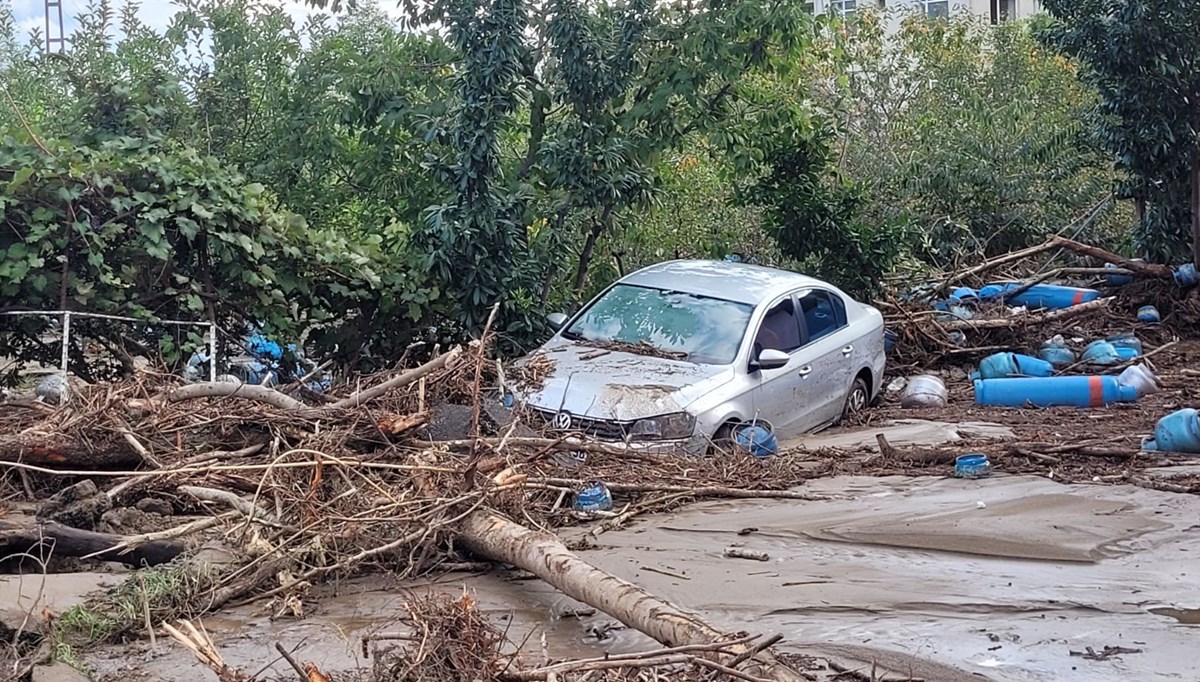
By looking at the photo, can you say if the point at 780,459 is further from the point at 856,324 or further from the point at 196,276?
the point at 196,276

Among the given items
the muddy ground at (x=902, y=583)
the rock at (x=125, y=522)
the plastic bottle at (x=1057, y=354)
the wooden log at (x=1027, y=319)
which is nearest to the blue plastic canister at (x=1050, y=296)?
the wooden log at (x=1027, y=319)

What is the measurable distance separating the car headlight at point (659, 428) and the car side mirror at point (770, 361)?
3.50 feet

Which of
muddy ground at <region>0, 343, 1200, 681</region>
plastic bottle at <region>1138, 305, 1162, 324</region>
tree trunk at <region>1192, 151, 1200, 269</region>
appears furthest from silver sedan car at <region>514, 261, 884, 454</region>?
tree trunk at <region>1192, 151, 1200, 269</region>

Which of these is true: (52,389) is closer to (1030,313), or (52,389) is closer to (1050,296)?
(1030,313)

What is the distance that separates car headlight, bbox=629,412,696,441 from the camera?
858cm

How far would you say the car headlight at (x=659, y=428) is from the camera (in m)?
8.58

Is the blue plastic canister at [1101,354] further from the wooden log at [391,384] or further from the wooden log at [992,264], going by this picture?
the wooden log at [391,384]

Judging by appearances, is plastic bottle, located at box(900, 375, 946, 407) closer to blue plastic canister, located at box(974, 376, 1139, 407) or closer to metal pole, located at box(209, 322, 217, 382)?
blue plastic canister, located at box(974, 376, 1139, 407)

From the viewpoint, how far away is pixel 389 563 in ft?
20.9

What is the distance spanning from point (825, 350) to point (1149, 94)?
6.79 meters

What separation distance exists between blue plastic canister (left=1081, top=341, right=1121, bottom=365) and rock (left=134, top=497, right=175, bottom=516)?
9.74 meters

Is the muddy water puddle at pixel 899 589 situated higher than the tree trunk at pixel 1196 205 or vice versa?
the tree trunk at pixel 1196 205

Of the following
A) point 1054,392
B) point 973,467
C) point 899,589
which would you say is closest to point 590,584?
point 899,589

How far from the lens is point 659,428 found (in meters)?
8.60
